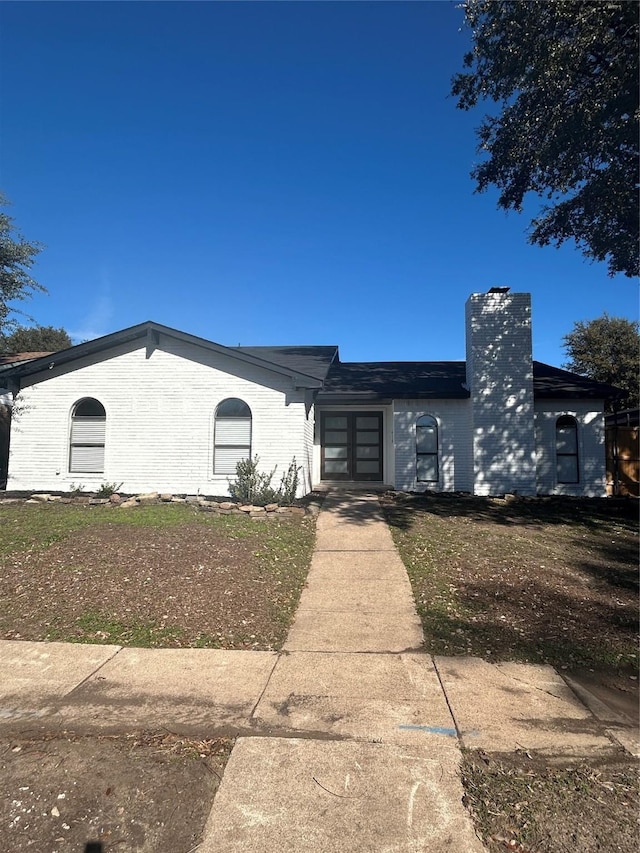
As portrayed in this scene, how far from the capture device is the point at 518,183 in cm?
1301

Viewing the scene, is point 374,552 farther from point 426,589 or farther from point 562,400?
point 562,400

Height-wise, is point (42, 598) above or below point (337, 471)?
below

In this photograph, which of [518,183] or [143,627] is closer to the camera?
[143,627]

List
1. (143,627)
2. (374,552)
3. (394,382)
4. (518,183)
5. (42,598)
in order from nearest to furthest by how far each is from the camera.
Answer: (143,627) < (42,598) < (374,552) < (518,183) < (394,382)

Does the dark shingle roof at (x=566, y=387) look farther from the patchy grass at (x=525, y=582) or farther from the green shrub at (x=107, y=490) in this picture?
the green shrub at (x=107, y=490)

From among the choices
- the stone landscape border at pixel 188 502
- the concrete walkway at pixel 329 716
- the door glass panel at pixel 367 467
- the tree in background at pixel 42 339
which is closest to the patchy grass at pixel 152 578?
the concrete walkway at pixel 329 716

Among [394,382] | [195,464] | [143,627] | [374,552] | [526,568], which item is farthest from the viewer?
[394,382]

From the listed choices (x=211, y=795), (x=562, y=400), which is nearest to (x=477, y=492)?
(x=562, y=400)

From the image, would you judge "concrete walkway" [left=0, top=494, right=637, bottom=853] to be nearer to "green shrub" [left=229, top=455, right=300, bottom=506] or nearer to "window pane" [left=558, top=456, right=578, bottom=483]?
"green shrub" [left=229, top=455, right=300, bottom=506]

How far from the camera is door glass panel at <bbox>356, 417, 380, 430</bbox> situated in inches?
591

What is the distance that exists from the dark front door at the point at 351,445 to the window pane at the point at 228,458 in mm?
3541

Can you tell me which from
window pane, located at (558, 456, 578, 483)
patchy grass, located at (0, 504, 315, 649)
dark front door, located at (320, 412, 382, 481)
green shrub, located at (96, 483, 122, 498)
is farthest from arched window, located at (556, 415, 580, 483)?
green shrub, located at (96, 483, 122, 498)

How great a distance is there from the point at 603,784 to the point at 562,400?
1267cm

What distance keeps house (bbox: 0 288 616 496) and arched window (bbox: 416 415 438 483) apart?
0.03 m
